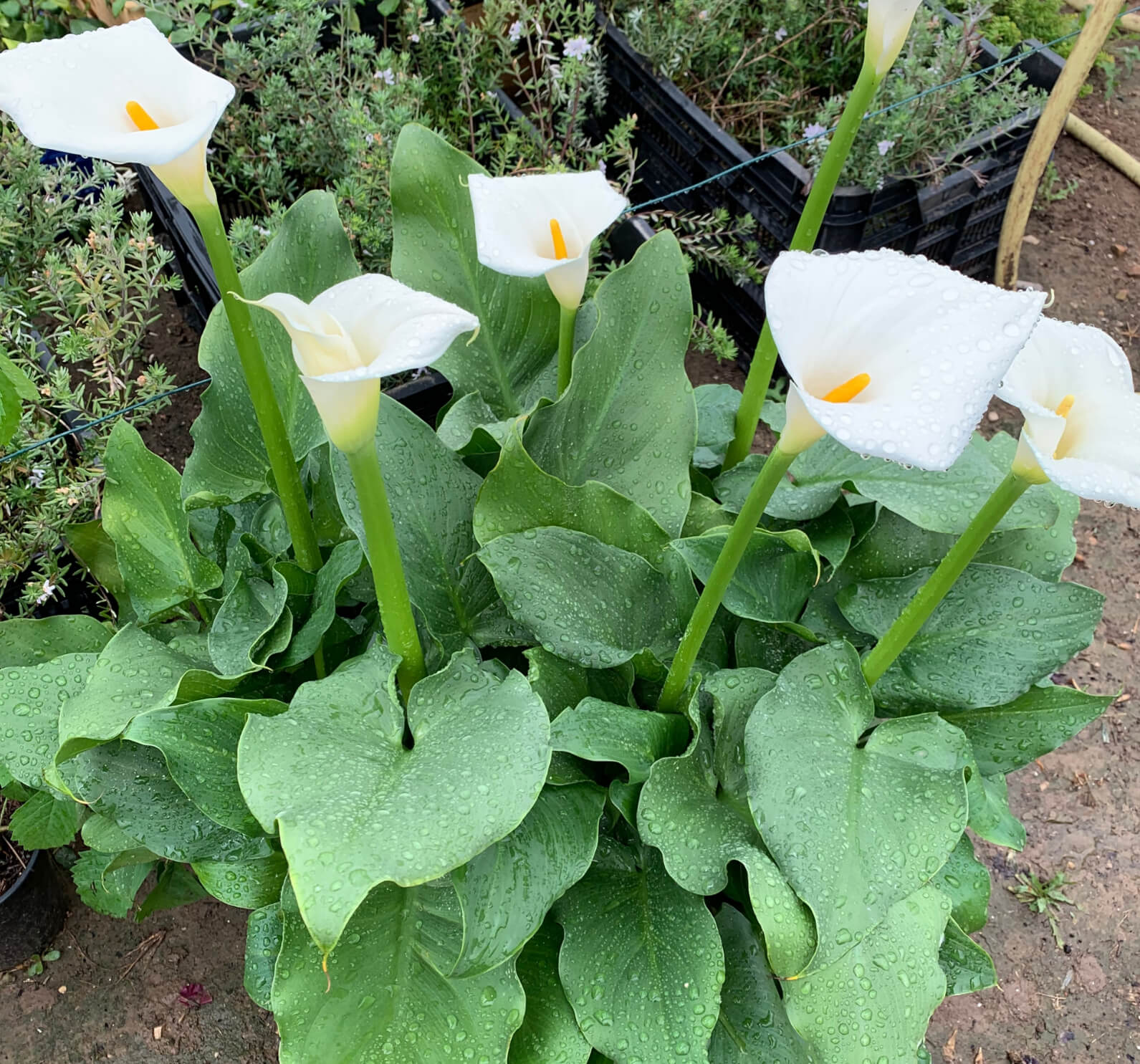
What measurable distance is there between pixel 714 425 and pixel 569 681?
0.47 meters

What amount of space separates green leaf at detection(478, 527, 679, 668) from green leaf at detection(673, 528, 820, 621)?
0.07 m

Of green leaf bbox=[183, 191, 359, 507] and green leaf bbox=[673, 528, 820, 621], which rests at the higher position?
green leaf bbox=[183, 191, 359, 507]

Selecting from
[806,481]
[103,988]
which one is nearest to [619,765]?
[806,481]

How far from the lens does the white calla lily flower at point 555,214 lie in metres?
0.90

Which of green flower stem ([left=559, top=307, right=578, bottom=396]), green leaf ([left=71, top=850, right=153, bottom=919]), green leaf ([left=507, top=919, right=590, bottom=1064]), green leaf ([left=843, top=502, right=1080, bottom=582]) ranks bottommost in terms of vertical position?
green leaf ([left=71, top=850, right=153, bottom=919])

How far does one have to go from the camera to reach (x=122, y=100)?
772 mm

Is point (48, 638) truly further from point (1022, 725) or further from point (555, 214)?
point (1022, 725)

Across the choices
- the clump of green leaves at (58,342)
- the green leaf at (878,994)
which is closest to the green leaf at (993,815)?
the green leaf at (878,994)

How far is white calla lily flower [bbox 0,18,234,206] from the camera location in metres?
0.67

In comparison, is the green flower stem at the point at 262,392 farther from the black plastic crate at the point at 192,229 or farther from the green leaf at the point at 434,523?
the black plastic crate at the point at 192,229

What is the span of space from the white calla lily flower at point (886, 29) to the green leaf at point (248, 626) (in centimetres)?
73

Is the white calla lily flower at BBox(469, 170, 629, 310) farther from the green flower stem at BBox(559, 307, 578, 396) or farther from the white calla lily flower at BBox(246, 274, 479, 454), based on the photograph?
the white calla lily flower at BBox(246, 274, 479, 454)

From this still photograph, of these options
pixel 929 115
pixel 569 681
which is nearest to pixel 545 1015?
pixel 569 681

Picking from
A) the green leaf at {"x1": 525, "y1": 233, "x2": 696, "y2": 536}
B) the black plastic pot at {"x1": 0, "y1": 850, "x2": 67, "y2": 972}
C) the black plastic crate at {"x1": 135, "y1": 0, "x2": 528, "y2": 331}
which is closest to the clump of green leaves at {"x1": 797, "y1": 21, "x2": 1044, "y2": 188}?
the black plastic crate at {"x1": 135, "y1": 0, "x2": 528, "y2": 331}
